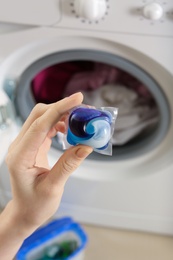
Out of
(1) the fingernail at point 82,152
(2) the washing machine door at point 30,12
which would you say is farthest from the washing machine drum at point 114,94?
(1) the fingernail at point 82,152

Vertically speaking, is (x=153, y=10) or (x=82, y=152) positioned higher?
(x=153, y=10)

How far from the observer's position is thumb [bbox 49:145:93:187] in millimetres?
496

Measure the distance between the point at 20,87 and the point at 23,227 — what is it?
0.43 meters

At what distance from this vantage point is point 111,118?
0.52m

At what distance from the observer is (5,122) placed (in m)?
0.97

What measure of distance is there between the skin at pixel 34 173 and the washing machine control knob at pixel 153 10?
0.99ft

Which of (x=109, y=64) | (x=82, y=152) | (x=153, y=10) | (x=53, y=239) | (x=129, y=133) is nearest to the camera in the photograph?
(x=82, y=152)

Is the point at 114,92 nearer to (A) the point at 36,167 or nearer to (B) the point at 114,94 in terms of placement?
(B) the point at 114,94

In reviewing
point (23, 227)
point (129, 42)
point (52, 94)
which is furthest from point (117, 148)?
point (23, 227)

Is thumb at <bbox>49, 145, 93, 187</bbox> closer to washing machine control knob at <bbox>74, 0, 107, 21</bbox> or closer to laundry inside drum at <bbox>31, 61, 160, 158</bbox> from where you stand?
washing machine control knob at <bbox>74, 0, 107, 21</bbox>

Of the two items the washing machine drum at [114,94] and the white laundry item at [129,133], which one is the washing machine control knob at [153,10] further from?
the white laundry item at [129,133]

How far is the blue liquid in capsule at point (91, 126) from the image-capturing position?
0.50 metres

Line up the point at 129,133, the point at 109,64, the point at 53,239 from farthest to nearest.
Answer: the point at 53,239, the point at 129,133, the point at 109,64

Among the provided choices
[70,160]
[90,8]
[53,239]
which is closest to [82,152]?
[70,160]
